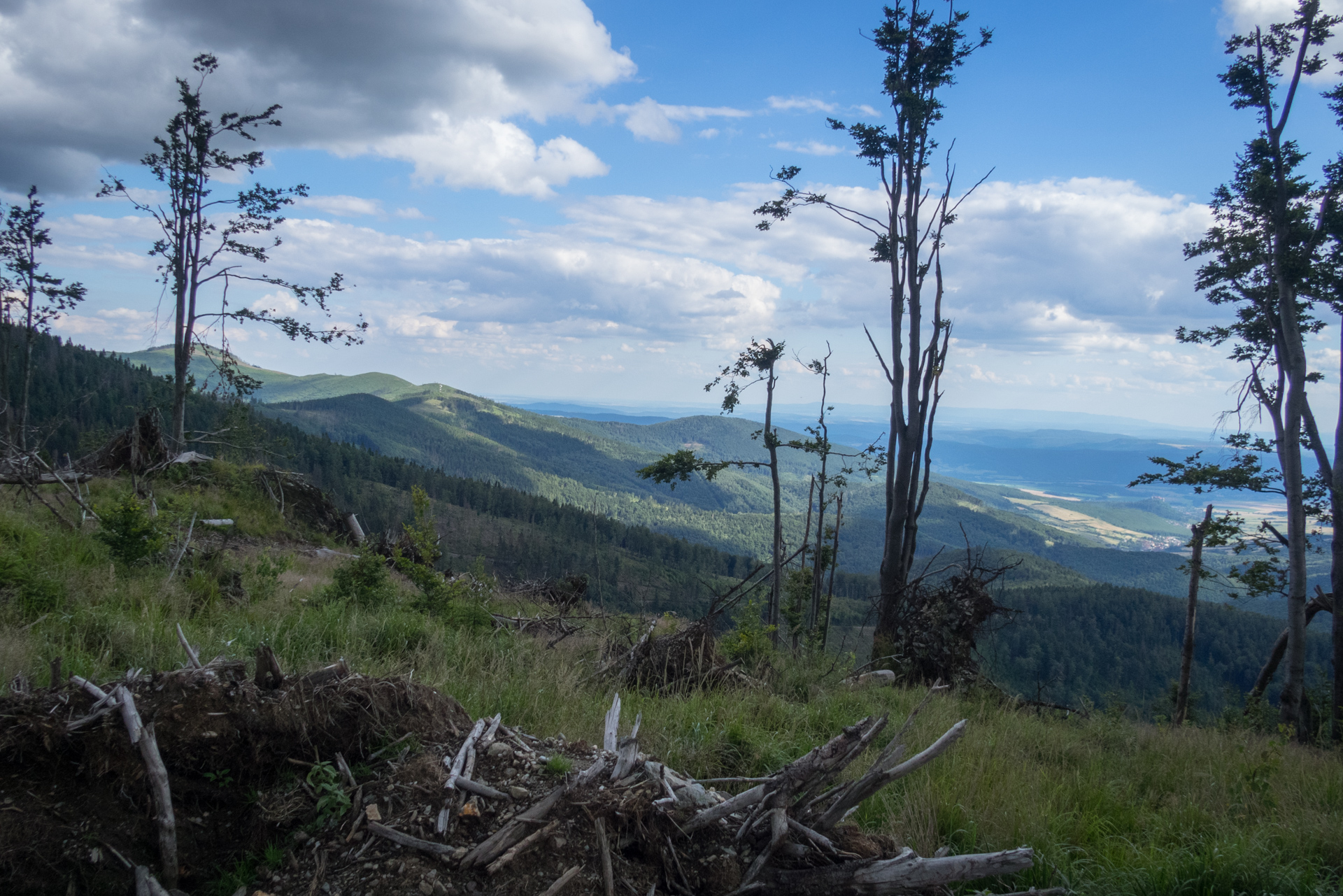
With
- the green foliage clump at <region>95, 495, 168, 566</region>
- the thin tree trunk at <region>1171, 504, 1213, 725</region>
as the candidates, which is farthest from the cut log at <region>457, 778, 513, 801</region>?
the thin tree trunk at <region>1171, 504, 1213, 725</region>

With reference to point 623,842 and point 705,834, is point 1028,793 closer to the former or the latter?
point 705,834

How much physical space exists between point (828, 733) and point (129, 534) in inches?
289

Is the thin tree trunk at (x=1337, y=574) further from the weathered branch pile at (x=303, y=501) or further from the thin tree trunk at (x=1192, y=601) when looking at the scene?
the weathered branch pile at (x=303, y=501)

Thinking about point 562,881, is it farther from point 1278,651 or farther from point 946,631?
point 1278,651

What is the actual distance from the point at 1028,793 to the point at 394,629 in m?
5.36

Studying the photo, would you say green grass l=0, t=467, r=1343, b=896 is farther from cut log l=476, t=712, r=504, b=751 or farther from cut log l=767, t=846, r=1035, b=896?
cut log l=767, t=846, r=1035, b=896

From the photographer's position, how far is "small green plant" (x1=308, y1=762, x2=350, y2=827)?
266 cm

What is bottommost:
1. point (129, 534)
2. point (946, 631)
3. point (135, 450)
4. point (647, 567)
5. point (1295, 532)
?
point (647, 567)

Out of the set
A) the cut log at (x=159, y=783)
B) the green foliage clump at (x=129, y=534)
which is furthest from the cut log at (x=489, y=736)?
the green foliage clump at (x=129, y=534)

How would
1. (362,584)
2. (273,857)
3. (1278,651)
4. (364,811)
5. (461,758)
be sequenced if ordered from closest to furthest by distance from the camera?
(273,857) < (364,811) < (461,758) < (362,584) < (1278,651)

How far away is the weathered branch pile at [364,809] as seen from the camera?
2.43 m

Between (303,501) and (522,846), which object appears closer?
(522,846)

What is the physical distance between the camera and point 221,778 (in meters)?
2.80

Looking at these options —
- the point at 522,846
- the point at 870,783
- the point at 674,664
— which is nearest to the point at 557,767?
the point at 522,846
